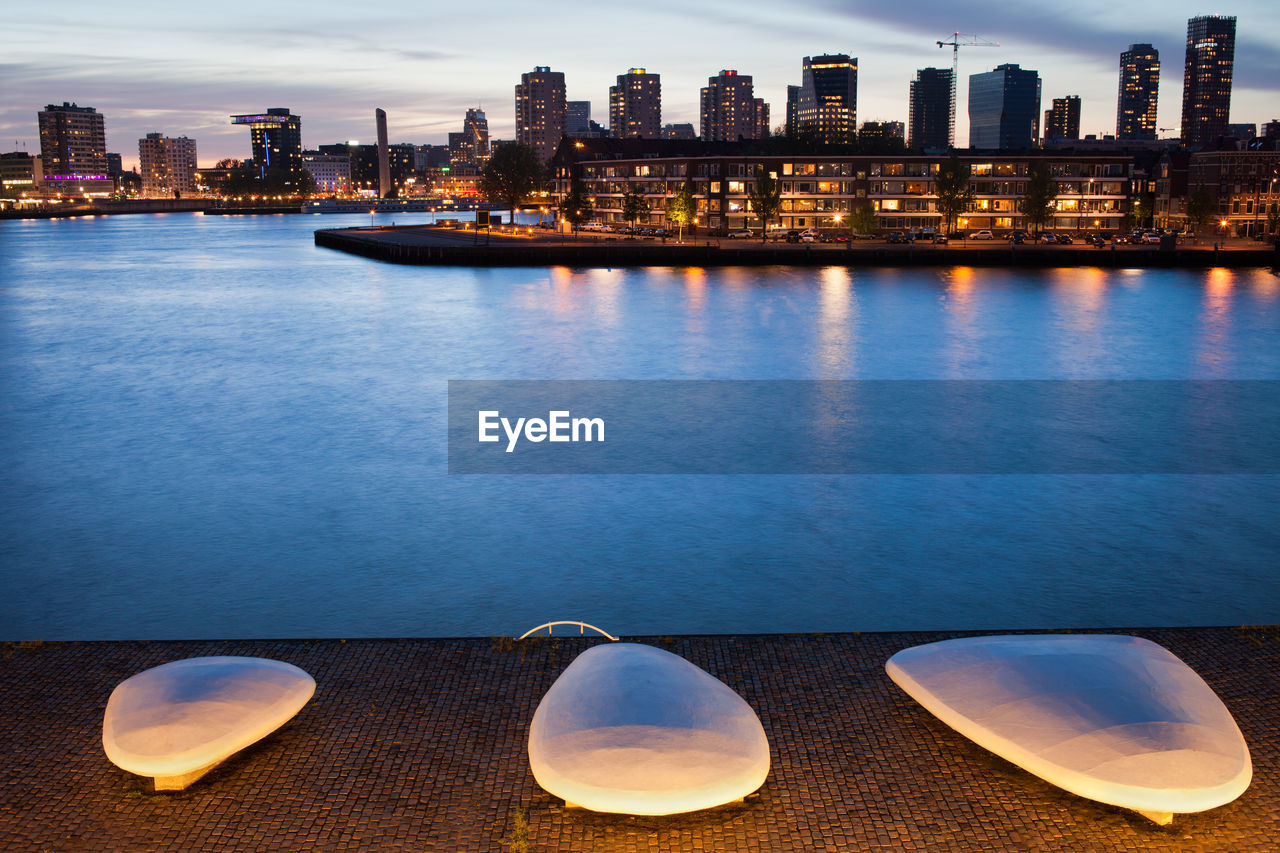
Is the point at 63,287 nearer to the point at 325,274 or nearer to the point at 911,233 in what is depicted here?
the point at 325,274

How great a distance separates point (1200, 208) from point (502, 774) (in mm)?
101198

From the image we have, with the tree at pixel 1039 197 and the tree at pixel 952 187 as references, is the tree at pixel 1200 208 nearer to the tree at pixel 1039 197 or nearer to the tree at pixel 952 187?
the tree at pixel 1039 197

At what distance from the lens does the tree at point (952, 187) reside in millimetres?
90062

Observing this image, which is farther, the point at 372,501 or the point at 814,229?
the point at 814,229

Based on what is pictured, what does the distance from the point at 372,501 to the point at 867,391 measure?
55.6 ft

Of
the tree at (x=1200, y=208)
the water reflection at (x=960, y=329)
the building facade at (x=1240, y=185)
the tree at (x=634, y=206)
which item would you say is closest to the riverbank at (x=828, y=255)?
the water reflection at (x=960, y=329)

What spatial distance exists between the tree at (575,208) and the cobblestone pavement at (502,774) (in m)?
93.6

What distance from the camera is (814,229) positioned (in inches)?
3760

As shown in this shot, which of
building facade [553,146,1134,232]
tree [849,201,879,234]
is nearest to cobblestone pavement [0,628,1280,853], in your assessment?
tree [849,201,879,234]

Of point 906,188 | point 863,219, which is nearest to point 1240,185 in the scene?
point 906,188

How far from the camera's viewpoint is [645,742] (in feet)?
22.6

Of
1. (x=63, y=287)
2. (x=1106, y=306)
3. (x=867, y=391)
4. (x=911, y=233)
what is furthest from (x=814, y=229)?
(x=867, y=391)

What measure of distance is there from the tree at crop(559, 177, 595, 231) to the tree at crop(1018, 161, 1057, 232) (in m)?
39.9

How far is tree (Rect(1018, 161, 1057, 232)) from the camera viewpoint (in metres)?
89.9
